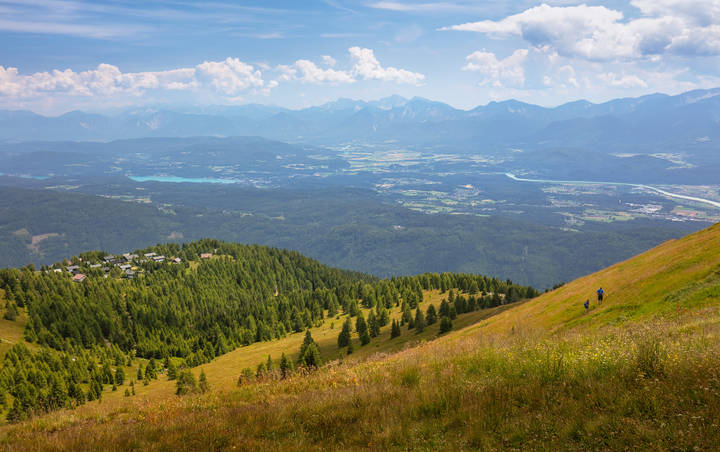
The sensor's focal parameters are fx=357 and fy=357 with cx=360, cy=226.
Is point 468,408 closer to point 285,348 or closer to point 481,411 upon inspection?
point 481,411

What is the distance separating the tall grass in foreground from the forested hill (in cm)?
6443

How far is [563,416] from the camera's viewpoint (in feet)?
27.2

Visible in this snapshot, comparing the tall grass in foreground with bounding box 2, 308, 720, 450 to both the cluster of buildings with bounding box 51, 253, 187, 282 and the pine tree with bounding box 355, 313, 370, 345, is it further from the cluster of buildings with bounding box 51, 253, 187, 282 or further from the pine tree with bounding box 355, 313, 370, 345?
the cluster of buildings with bounding box 51, 253, 187, 282

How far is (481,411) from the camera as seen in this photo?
29.9 feet

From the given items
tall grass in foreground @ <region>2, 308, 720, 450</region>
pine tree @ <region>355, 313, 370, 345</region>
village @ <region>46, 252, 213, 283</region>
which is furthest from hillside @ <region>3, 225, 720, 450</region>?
village @ <region>46, 252, 213, 283</region>

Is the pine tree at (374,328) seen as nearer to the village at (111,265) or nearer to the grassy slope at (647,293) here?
the grassy slope at (647,293)

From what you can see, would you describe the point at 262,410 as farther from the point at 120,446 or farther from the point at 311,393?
the point at 120,446

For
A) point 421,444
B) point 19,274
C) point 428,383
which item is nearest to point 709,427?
point 421,444

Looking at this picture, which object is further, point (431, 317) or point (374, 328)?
point (374, 328)

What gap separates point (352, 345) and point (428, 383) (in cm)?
6456

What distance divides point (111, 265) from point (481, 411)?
202 metres

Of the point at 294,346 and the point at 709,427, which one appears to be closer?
the point at 709,427

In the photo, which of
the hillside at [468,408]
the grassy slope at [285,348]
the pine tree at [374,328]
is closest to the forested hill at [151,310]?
the grassy slope at [285,348]

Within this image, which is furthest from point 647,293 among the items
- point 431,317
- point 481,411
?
point 431,317
